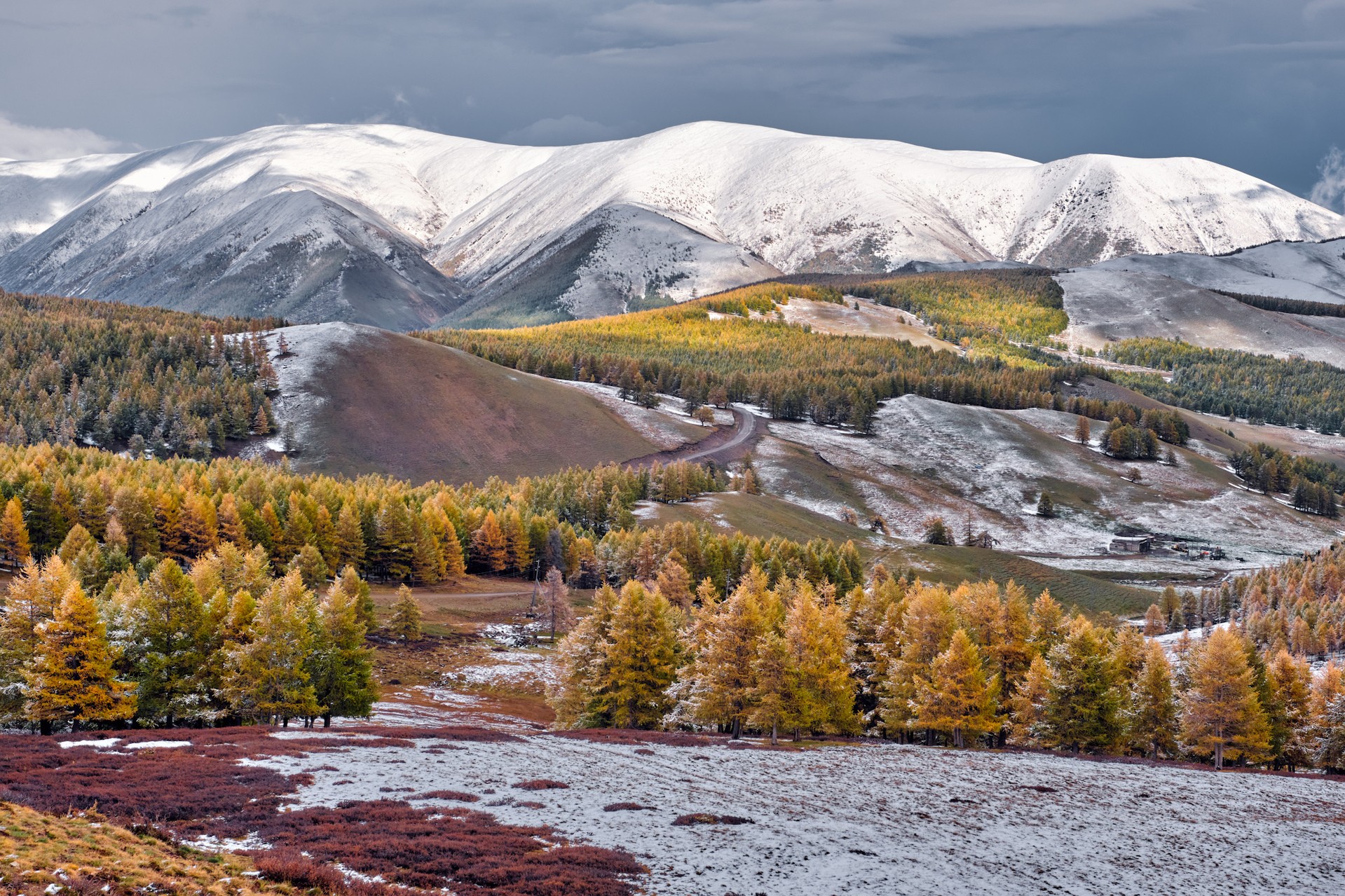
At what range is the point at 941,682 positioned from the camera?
70125mm

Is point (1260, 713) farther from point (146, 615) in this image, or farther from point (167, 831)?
point (146, 615)

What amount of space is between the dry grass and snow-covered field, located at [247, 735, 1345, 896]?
9.79m

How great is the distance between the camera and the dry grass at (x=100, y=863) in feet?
80.9

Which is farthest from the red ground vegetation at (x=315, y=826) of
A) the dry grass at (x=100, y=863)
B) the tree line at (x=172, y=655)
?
the tree line at (x=172, y=655)

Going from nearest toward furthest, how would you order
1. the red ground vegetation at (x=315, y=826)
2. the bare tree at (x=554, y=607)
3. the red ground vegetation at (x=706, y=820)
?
A: the red ground vegetation at (x=315, y=826)
the red ground vegetation at (x=706, y=820)
the bare tree at (x=554, y=607)

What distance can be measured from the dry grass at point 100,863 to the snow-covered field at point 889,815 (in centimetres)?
979

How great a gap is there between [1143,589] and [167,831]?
174 m

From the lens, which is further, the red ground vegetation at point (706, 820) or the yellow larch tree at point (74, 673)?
the yellow larch tree at point (74, 673)

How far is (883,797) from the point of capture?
4778 cm

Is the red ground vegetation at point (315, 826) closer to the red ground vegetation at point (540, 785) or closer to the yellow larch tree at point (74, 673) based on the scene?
the red ground vegetation at point (540, 785)

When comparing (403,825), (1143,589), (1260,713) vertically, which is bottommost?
(1143,589)

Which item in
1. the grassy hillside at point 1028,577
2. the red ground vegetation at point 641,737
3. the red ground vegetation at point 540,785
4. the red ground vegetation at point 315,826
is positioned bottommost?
the grassy hillside at point 1028,577

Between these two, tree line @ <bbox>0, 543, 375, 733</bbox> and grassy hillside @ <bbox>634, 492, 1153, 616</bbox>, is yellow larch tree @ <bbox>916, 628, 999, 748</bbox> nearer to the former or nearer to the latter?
tree line @ <bbox>0, 543, 375, 733</bbox>

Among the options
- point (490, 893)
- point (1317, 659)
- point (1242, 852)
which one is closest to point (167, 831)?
point (490, 893)
